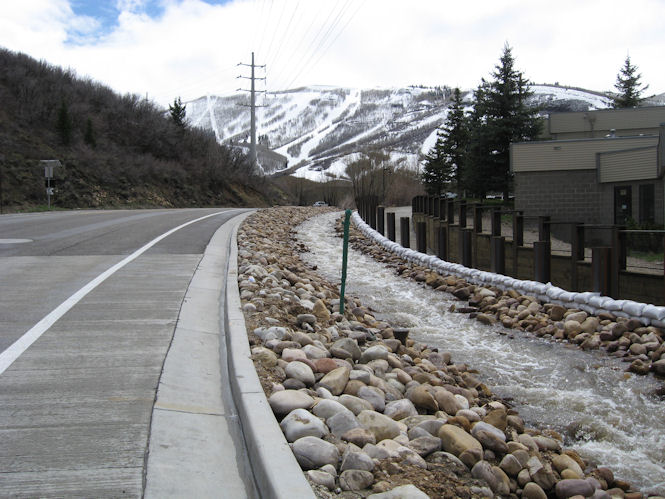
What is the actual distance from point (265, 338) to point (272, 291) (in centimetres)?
228

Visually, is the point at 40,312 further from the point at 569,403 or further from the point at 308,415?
the point at 569,403

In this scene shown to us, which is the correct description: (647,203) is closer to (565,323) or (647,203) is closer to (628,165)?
(628,165)

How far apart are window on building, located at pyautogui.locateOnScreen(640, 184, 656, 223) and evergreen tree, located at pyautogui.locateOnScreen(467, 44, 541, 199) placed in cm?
1265

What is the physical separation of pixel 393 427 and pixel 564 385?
3723 millimetres

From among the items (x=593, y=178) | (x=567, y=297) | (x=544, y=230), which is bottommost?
(x=567, y=297)

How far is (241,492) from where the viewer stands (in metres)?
2.90

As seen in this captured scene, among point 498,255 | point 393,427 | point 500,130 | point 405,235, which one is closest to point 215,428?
point 393,427

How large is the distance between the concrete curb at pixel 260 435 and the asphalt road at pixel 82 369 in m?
0.55

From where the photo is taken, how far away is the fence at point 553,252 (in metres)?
10.2

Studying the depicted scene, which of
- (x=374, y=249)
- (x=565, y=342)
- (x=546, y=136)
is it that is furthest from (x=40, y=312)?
(x=546, y=136)

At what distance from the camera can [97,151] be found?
4044 centimetres

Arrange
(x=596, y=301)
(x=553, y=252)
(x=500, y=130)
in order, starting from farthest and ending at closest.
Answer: (x=500, y=130) < (x=553, y=252) < (x=596, y=301)

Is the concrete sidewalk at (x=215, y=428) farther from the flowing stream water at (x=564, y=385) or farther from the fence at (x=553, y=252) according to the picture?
the fence at (x=553, y=252)

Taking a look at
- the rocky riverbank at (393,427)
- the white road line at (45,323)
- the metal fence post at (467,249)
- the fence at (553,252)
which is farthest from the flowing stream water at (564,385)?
the white road line at (45,323)
